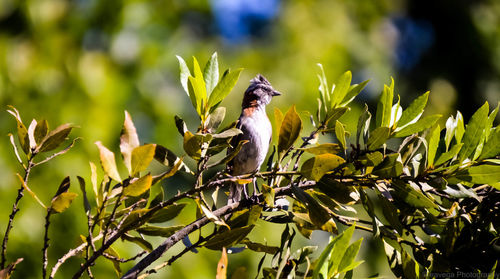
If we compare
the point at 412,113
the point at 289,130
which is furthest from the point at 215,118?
the point at 412,113

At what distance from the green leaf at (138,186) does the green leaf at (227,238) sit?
1.10 ft

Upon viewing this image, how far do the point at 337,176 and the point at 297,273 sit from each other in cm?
32

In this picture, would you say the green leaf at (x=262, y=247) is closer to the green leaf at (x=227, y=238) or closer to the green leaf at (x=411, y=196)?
the green leaf at (x=227, y=238)

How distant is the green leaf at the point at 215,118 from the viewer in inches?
60.6

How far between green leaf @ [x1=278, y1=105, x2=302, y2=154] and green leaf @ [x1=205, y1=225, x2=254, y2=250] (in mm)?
249

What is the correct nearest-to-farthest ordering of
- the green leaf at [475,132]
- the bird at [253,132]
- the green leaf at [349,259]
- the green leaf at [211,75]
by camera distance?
the green leaf at [349,259] → the green leaf at [475,132] → the green leaf at [211,75] → the bird at [253,132]

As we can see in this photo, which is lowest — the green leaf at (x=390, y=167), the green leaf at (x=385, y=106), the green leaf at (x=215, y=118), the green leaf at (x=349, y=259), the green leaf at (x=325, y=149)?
the green leaf at (x=349, y=259)

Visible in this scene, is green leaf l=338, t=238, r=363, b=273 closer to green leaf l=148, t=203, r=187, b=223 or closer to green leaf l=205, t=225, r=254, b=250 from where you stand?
green leaf l=205, t=225, r=254, b=250

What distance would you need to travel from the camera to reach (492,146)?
1.43m

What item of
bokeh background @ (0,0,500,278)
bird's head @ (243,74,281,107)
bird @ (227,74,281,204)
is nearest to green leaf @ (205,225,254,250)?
bird @ (227,74,281,204)

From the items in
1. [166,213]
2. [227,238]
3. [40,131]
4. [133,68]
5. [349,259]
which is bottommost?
[349,259]

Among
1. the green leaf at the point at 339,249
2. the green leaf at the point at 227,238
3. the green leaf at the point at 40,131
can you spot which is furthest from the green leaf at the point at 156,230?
the green leaf at the point at 339,249

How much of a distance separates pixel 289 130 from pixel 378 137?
0.81ft

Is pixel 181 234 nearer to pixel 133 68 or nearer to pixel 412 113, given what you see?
pixel 412 113
